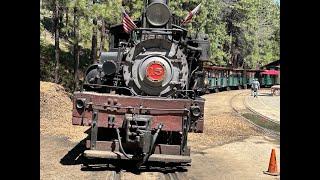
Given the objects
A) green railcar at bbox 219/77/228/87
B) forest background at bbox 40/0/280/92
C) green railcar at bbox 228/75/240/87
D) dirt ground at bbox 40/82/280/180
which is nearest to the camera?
dirt ground at bbox 40/82/280/180

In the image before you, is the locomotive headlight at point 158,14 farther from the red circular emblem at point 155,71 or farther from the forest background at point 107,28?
the forest background at point 107,28

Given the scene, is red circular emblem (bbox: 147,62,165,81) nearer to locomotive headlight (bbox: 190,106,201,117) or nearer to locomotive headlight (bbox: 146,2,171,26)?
locomotive headlight (bbox: 190,106,201,117)

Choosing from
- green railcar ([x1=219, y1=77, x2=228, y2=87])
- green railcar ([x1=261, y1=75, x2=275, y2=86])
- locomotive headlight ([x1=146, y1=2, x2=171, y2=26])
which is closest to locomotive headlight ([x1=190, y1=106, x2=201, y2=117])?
locomotive headlight ([x1=146, y1=2, x2=171, y2=26])

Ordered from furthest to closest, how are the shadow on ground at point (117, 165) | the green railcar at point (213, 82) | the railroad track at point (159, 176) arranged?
the green railcar at point (213, 82), the shadow on ground at point (117, 165), the railroad track at point (159, 176)

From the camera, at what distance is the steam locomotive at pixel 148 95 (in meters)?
7.80

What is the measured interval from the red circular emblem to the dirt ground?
6.47ft

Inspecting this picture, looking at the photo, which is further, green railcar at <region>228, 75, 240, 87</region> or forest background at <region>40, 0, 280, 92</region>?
green railcar at <region>228, 75, 240, 87</region>

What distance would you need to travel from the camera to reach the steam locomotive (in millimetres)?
7805

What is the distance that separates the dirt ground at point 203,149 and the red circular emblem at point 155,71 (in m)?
1.97

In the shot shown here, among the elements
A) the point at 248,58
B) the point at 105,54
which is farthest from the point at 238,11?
the point at 105,54

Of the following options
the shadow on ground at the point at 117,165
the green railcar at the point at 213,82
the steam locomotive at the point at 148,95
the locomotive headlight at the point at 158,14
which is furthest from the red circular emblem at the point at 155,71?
the green railcar at the point at 213,82
